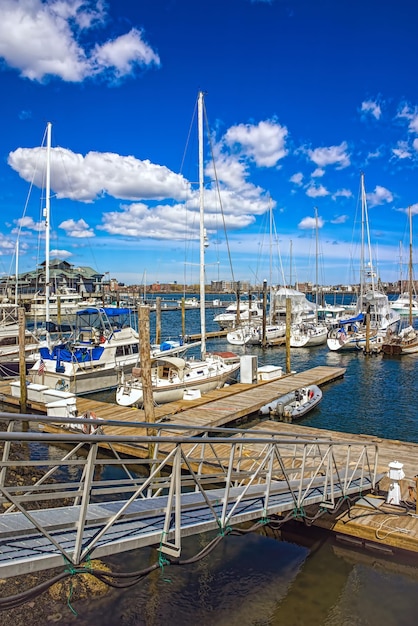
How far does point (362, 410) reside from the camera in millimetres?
25781

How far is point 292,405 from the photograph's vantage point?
2358 cm

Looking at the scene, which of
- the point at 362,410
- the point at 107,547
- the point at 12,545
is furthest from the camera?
the point at 362,410

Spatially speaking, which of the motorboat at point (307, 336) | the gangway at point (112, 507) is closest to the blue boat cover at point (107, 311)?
the gangway at point (112, 507)

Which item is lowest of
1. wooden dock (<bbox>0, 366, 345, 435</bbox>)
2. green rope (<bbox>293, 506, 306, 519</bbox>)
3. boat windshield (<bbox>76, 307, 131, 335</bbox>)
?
wooden dock (<bbox>0, 366, 345, 435</bbox>)

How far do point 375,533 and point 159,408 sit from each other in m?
12.5

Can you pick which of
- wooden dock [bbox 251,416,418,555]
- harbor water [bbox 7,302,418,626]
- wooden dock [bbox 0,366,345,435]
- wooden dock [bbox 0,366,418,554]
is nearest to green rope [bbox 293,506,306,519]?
wooden dock [bbox 251,416,418,555]

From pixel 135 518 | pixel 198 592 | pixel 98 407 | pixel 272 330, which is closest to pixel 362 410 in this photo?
pixel 98 407

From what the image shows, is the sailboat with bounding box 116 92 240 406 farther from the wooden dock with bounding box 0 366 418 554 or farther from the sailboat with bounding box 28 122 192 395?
the sailboat with bounding box 28 122 192 395

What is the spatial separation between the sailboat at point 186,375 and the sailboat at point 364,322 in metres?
22.5

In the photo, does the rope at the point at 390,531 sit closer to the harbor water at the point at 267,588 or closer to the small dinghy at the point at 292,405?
the harbor water at the point at 267,588

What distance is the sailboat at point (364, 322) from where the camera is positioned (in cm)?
4769

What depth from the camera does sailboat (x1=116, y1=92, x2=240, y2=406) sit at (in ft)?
76.8

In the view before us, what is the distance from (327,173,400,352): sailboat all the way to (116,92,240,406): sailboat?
2246cm

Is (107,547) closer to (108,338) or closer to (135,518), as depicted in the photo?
(135,518)
